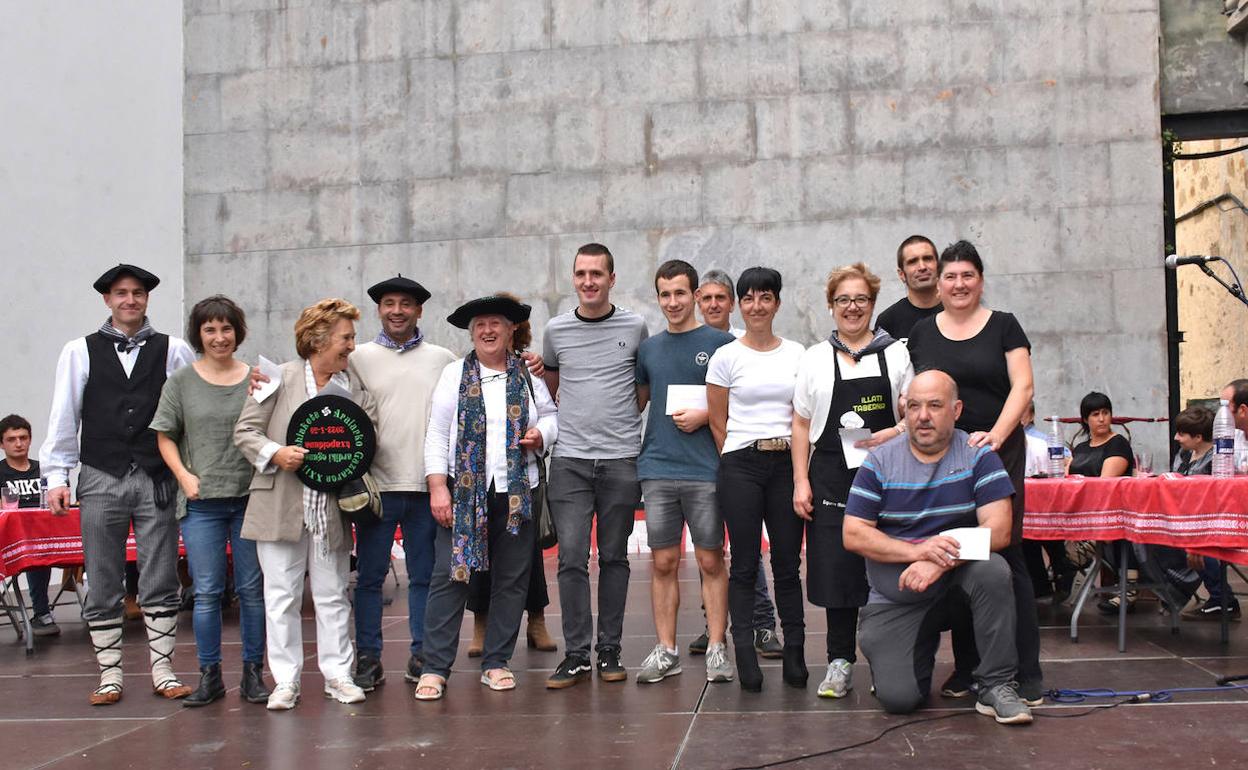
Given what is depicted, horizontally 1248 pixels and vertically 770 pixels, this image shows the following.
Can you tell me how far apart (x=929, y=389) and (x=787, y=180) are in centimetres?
685

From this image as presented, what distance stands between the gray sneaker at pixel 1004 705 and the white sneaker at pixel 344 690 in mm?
2445

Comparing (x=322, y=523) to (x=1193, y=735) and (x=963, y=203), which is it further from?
(x=963, y=203)

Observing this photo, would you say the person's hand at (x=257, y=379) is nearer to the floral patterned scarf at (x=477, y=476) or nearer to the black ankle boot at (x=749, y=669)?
the floral patterned scarf at (x=477, y=476)

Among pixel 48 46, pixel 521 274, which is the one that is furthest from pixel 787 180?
pixel 48 46

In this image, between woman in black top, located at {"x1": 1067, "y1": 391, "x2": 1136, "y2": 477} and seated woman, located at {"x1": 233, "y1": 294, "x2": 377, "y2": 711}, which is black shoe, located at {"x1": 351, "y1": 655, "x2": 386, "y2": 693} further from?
woman in black top, located at {"x1": 1067, "y1": 391, "x2": 1136, "y2": 477}

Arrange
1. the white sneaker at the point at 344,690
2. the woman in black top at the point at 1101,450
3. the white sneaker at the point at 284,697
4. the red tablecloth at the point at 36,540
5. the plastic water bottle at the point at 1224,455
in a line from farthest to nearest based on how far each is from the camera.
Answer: the woman in black top at the point at 1101,450 < the red tablecloth at the point at 36,540 < the plastic water bottle at the point at 1224,455 < the white sneaker at the point at 344,690 < the white sneaker at the point at 284,697

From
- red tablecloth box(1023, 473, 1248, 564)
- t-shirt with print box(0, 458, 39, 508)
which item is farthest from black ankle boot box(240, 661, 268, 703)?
red tablecloth box(1023, 473, 1248, 564)

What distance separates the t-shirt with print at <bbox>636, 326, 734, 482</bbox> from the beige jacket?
1.28 metres

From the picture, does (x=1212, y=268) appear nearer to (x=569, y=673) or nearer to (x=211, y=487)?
(x=569, y=673)

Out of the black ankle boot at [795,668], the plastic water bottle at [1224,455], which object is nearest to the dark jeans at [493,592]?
the black ankle boot at [795,668]

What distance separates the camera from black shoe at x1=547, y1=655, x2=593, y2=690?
5512 mm

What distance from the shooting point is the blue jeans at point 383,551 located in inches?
221

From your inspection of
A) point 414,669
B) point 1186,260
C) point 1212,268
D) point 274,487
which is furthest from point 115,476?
point 1212,268

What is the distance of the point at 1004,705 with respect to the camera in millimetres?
4570
